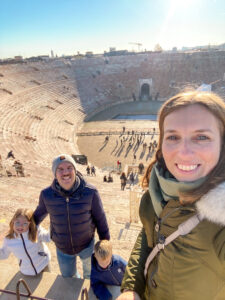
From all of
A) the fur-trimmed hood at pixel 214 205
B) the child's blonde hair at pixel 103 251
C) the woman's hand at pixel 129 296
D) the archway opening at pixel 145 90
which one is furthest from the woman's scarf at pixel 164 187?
the archway opening at pixel 145 90

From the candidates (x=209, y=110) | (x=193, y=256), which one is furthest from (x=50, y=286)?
(x=209, y=110)

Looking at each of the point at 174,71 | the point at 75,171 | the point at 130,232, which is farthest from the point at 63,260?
the point at 174,71

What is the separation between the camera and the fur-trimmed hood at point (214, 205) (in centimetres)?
130

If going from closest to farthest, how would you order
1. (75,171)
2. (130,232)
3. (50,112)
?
(75,171), (130,232), (50,112)

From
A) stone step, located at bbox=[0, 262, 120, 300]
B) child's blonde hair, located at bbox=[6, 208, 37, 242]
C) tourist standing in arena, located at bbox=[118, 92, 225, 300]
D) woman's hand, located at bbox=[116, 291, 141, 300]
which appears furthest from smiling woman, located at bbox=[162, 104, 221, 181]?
child's blonde hair, located at bbox=[6, 208, 37, 242]

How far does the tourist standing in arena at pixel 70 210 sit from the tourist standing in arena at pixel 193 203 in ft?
4.83

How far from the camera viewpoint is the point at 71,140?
21.9 metres

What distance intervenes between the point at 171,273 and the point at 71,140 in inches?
824

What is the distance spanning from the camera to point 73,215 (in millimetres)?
2920

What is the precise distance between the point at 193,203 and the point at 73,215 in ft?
6.25

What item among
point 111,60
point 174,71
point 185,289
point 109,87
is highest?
point 111,60

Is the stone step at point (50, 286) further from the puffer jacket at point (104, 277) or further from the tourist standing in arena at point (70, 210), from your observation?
the tourist standing in arena at point (70, 210)

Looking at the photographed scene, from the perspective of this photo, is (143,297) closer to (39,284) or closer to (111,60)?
(39,284)

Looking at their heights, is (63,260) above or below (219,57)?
below
